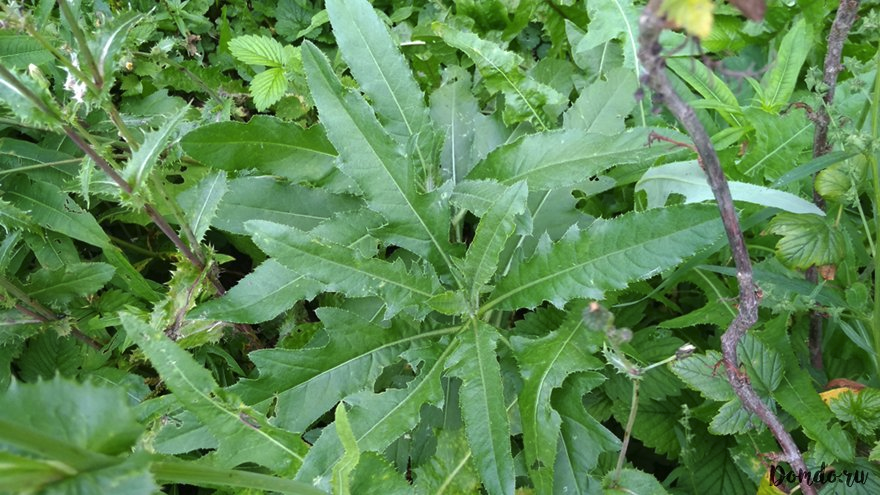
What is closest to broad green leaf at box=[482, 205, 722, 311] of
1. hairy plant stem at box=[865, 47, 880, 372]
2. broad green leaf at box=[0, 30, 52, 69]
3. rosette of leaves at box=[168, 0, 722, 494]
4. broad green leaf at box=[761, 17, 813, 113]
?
rosette of leaves at box=[168, 0, 722, 494]

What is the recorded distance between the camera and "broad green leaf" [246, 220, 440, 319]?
4.61ft

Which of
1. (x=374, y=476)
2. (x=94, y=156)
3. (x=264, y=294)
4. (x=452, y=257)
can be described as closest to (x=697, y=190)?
(x=452, y=257)

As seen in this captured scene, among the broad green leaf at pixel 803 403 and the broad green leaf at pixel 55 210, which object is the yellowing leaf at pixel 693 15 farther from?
the broad green leaf at pixel 55 210

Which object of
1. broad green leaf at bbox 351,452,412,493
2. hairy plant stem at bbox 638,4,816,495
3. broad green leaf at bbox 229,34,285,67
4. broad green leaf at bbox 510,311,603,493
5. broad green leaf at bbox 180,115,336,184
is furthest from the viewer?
broad green leaf at bbox 229,34,285,67

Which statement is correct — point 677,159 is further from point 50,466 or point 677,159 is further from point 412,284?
point 50,466

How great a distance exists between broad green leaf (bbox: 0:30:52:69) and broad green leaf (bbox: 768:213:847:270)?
7.26ft

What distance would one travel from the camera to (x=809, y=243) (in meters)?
1.34

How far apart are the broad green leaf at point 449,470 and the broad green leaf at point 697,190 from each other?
0.77 meters

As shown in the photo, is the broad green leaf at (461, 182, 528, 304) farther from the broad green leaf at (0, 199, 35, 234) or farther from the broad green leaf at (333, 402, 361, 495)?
the broad green leaf at (0, 199, 35, 234)

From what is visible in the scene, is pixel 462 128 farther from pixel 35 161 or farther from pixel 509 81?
pixel 35 161

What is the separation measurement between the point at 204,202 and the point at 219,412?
0.59 metres

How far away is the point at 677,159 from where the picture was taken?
1.78m

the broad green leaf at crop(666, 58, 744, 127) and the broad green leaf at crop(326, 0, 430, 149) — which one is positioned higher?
the broad green leaf at crop(326, 0, 430, 149)

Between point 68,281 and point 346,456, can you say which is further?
point 68,281
